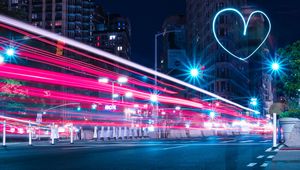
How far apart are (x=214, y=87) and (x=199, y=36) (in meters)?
27.2

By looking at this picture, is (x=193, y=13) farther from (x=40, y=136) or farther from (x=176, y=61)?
(x=40, y=136)

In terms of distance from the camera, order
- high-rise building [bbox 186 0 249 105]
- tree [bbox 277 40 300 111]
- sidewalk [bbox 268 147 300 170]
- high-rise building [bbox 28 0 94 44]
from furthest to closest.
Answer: high-rise building [bbox 28 0 94 44] < high-rise building [bbox 186 0 249 105] < tree [bbox 277 40 300 111] < sidewalk [bbox 268 147 300 170]

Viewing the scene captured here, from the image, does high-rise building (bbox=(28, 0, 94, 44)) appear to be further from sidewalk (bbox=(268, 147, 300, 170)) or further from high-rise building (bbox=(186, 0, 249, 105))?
sidewalk (bbox=(268, 147, 300, 170))

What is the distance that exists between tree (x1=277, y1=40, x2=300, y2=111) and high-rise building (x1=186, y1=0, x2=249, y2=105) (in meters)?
113

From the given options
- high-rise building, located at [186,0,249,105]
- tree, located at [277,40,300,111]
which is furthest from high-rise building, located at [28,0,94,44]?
tree, located at [277,40,300,111]

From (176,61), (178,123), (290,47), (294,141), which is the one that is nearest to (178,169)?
(294,141)

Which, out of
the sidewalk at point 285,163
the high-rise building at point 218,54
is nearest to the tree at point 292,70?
the sidewalk at point 285,163

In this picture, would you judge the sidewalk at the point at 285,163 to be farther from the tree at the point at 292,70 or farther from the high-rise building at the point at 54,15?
the high-rise building at the point at 54,15

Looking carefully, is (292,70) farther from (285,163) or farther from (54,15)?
(54,15)

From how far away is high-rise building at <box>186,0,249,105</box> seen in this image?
142 metres

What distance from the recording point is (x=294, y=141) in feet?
61.4

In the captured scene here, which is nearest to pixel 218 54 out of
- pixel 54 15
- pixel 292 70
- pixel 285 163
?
pixel 54 15

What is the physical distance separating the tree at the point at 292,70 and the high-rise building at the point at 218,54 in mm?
113018

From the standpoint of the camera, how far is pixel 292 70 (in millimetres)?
21375
